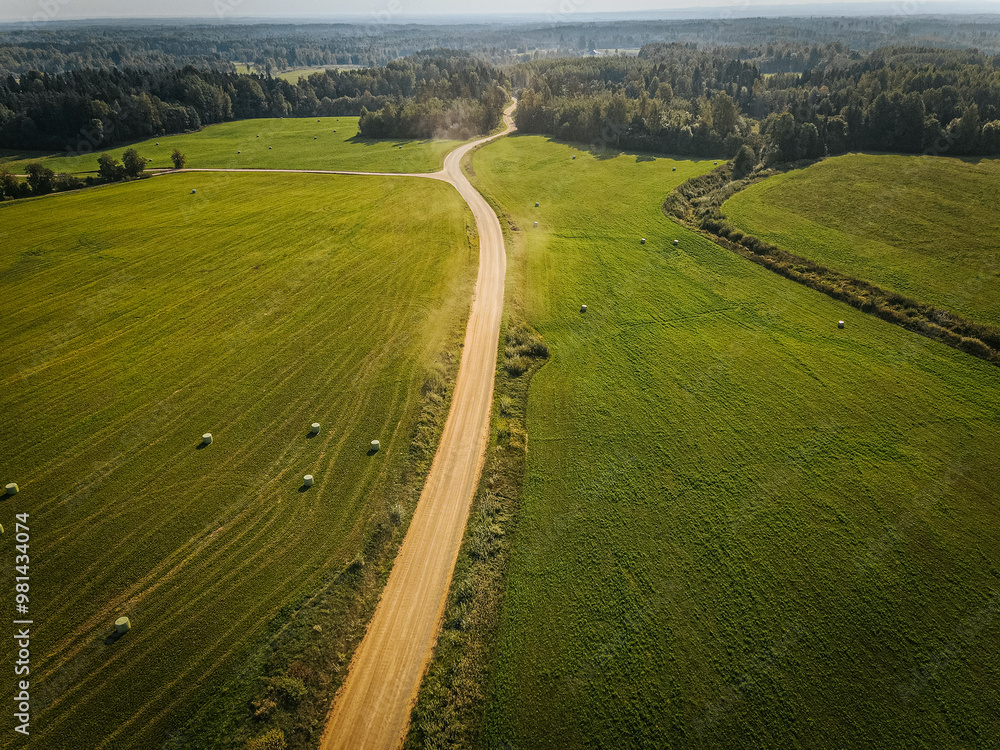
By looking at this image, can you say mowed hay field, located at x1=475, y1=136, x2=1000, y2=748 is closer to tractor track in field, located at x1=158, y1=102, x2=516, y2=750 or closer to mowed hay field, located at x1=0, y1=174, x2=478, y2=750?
tractor track in field, located at x1=158, y1=102, x2=516, y2=750

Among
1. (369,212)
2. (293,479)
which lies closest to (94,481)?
(293,479)

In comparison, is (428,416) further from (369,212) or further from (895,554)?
(369,212)

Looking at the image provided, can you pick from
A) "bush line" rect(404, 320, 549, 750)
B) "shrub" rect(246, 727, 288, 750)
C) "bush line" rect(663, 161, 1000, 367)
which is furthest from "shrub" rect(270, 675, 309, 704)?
"bush line" rect(663, 161, 1000, 367)

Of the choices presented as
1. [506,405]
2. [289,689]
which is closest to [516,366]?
[506,405]

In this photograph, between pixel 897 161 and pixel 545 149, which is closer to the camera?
pixel 897 161

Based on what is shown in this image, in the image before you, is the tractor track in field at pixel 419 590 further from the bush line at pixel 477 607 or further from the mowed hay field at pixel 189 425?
the mowed hay field at pixel 189 425
